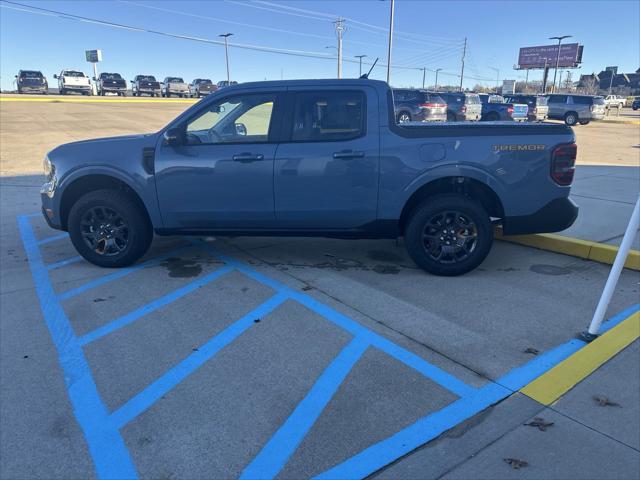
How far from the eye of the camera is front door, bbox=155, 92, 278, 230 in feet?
15.5

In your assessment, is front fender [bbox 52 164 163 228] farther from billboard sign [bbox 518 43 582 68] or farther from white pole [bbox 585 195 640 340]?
billboard sign [bbox 518 43 582 68]

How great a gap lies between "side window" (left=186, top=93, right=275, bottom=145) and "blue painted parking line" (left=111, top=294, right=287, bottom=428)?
1717 mm

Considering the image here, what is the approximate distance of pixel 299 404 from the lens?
288 cm

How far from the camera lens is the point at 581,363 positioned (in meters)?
3.29

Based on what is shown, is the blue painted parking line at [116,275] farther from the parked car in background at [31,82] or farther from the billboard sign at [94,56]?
the billboard sign at [94,56]

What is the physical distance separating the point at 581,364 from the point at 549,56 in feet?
307

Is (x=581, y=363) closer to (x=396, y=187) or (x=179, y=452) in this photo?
(x=396, y=187)

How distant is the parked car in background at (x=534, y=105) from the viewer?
27750 millimetres

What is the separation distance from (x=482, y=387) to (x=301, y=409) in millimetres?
1155

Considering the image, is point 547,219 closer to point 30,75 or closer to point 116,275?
point 116,275

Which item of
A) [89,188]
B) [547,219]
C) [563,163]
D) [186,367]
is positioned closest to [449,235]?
[547,219]

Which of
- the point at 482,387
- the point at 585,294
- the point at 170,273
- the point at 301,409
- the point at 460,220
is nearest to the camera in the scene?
the point at 301,409

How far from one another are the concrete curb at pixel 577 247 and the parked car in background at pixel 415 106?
53.5 ft

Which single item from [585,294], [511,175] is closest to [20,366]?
[511,175]
